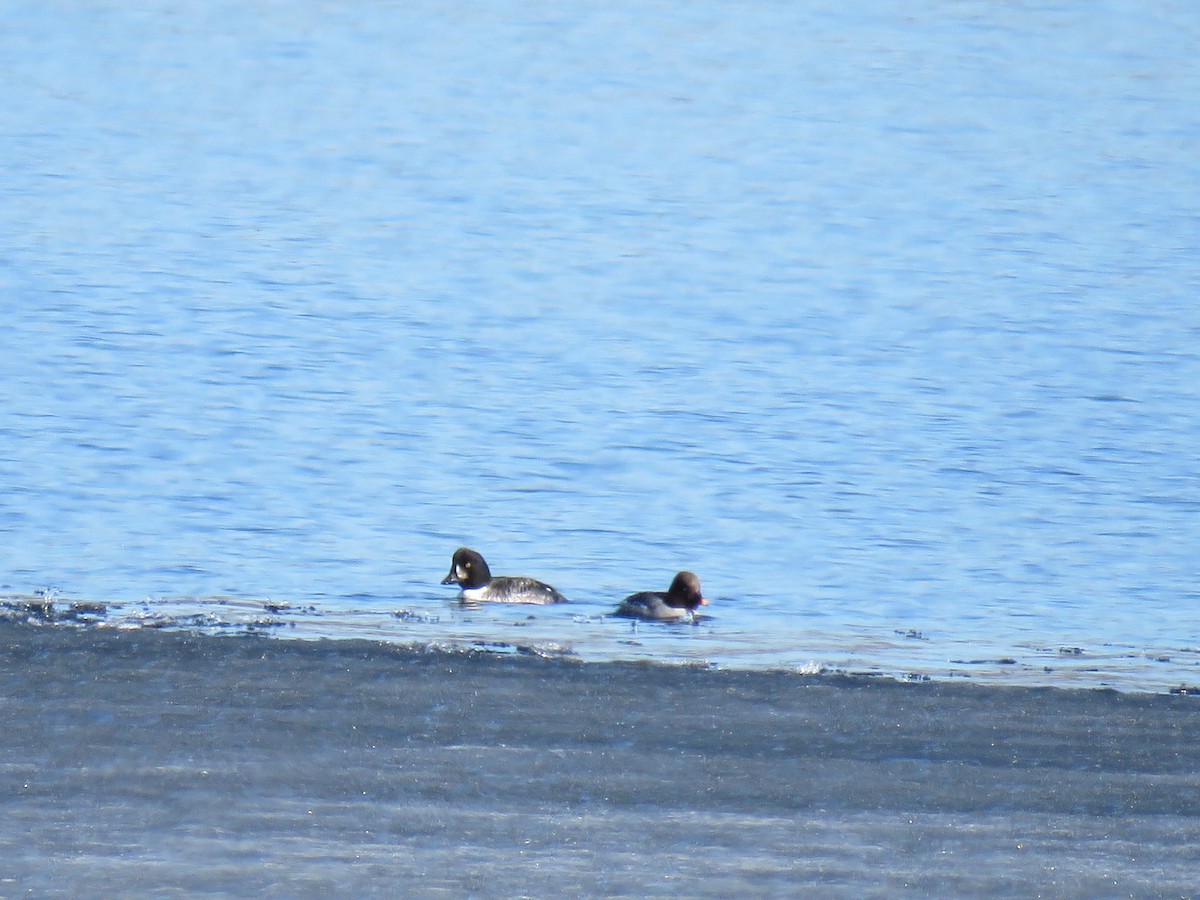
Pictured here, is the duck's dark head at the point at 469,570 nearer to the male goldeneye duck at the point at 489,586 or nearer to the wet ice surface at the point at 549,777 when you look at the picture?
the male goldeneye duck at the point at 489,586

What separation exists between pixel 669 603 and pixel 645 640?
0.98 metres

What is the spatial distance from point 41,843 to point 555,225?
28.8m

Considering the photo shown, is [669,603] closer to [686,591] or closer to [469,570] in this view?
[686,591]

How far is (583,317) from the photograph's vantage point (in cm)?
2698

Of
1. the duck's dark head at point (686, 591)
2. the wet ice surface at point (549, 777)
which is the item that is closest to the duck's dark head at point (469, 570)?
the duck's dark head at point (686, 591)

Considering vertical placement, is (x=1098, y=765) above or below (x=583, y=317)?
below

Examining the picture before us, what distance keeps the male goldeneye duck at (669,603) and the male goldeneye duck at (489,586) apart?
1.50 ft

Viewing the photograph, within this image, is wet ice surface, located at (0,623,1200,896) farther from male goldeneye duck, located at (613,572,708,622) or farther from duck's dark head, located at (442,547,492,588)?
duck's dark head, located at (442,547,492,588)

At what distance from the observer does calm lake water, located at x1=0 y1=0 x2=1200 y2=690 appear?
43.0 feet

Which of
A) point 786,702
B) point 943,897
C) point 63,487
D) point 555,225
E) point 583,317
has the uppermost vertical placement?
point 555,225

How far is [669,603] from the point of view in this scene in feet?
39.5

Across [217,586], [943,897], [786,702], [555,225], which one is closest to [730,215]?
[555,225]

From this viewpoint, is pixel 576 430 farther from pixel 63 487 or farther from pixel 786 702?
pixel 786 702

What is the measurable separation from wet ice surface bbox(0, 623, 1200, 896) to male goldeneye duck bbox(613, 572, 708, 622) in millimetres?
1752
